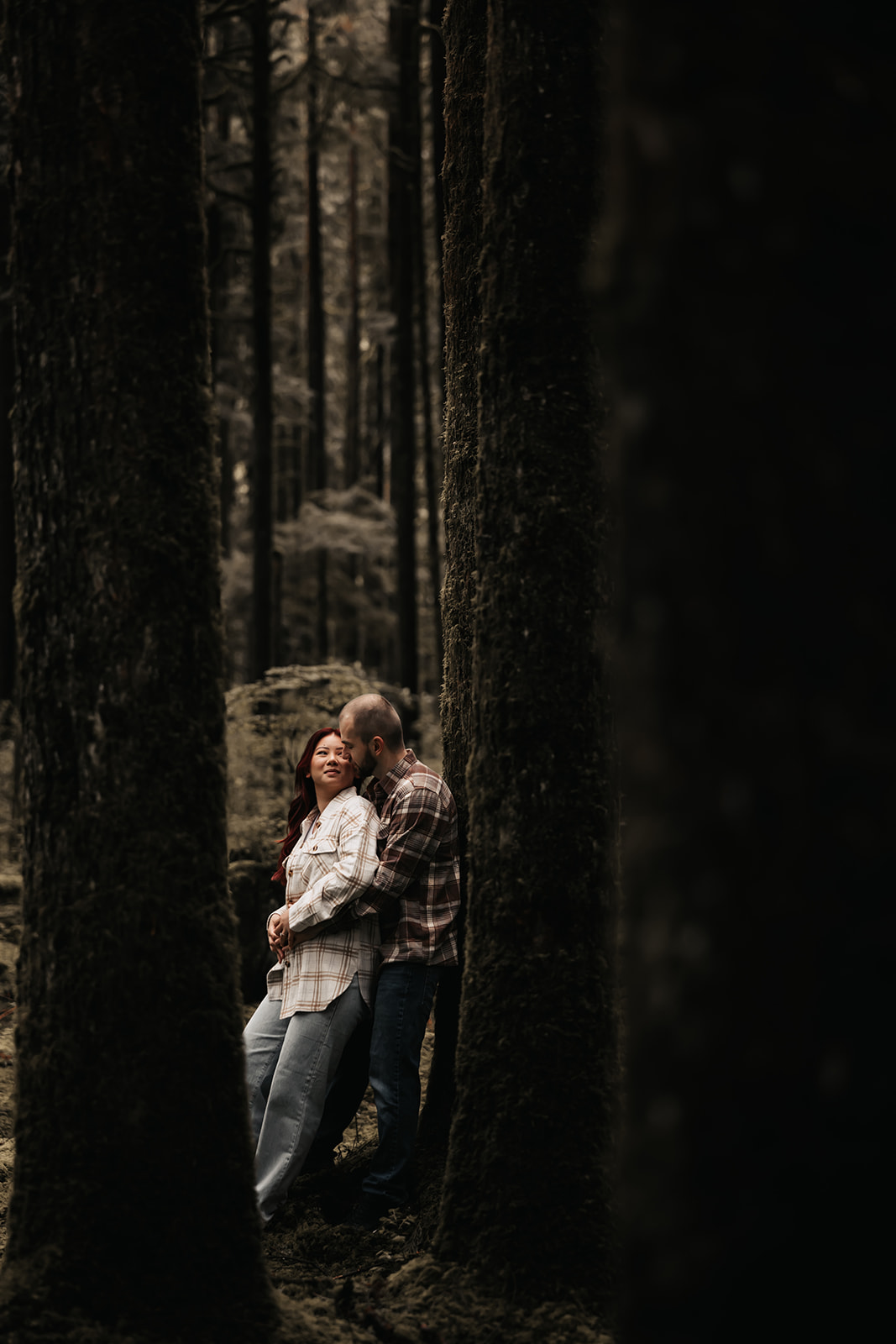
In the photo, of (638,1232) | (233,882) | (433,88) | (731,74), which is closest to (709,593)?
(731,74)

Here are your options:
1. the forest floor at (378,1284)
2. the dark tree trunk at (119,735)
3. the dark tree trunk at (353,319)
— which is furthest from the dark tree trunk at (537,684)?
the dark tree trunk at (353,319)

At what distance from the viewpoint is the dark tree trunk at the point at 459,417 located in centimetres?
504

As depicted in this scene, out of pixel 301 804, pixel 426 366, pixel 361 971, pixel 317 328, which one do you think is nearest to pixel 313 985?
pixel 361 971

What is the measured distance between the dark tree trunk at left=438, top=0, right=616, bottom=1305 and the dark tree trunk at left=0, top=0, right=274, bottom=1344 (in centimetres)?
89

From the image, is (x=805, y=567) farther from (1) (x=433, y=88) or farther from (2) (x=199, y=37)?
(1) (x=433, y=88)

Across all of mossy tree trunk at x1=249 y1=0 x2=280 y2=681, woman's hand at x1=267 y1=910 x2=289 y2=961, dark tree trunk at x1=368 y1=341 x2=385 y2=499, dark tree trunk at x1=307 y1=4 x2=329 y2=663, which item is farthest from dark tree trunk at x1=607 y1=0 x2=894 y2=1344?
dark tree trunk at x1=368 y1=341 x2=385 y2=499

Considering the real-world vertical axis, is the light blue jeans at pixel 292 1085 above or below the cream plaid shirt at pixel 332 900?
below

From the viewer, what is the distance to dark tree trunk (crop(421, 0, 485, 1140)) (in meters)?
5.04

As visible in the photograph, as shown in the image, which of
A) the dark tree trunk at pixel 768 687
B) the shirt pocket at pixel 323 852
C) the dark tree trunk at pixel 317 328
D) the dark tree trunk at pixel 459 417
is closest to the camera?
the dark tree trunk at pixel 768 687

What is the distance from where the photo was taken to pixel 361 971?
4.85 meters

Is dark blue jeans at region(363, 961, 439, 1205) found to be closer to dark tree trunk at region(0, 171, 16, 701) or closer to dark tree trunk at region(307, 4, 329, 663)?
dark tree trunk at region(0, 171, 16, 701)

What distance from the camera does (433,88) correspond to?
16141mm

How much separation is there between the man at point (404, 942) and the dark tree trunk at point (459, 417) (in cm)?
24

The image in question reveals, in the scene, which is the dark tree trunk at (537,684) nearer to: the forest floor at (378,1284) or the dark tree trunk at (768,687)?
the forest floor at (378,1284)
